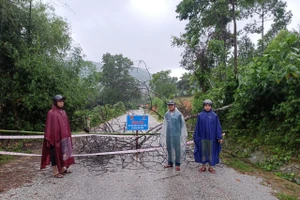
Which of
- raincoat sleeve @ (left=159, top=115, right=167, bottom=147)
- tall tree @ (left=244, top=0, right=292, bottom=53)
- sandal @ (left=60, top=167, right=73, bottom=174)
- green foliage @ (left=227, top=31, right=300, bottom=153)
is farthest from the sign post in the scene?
tall tree @ (left=244, top=0, right=292, bottom=53)

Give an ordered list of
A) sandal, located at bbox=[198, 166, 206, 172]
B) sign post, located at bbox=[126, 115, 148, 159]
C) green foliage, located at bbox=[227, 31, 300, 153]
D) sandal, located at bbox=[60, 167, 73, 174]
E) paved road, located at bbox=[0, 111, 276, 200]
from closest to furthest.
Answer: paved road, located at bbox=[0, 111, 276, 200]
sandal, located at bbox=[60, 167, 73, 174]
sandal, located at bbox=[198, 166, 206, 172]
green foliage, located at bbox=[227, 31, 300, 153]
sign post, located at bbox=[126, 115, 148, 159]

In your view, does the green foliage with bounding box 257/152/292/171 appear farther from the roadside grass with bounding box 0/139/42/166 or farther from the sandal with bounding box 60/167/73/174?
the roadside grass with bounding box 0/139/42/166

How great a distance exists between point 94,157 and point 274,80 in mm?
5416

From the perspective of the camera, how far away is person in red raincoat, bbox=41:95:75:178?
5.64 m

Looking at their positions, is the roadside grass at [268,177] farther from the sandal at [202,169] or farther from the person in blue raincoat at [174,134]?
the person in blue raincoat at [174,134]

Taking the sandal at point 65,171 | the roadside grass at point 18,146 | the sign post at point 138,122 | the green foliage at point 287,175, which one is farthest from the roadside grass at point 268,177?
the roadside grass at point 18,146

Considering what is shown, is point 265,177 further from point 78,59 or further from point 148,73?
point 78,59

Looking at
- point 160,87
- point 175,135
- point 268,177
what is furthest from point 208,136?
point 160,87

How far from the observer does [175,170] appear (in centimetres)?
632

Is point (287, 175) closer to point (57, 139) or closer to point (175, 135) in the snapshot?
point (175, 135)

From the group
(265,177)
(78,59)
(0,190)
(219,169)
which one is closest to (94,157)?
(0,190)

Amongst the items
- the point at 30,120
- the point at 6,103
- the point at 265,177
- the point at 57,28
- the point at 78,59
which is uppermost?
the point at 57,28

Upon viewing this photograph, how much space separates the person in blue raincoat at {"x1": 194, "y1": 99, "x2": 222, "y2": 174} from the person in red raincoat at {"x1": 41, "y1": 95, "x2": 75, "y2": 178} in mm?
3023

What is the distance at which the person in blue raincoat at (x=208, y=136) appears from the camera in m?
6.04
